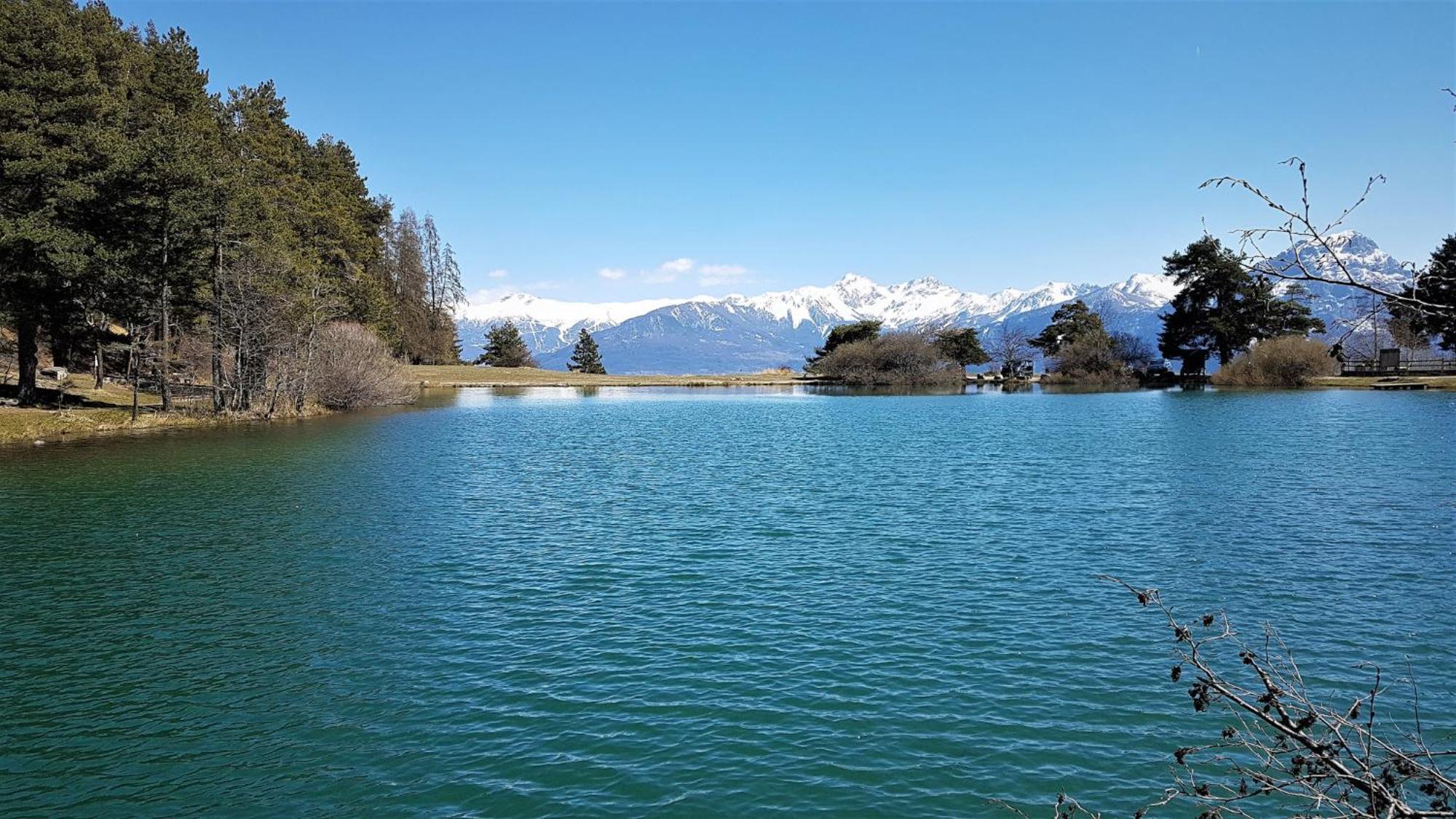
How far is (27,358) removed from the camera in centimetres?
4606

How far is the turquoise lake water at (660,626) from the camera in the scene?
33.2 feet

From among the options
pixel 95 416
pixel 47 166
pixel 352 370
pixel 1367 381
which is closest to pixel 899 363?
pixel 1367 381

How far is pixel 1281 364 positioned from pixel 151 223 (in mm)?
106518

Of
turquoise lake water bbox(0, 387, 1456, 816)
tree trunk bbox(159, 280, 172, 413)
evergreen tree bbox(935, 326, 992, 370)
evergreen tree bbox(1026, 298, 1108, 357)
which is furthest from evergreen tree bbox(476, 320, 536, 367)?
turquoise lake water bbox(0, 387, 1456, 816)

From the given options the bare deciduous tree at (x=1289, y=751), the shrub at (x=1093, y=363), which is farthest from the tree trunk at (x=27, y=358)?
the shrub at (x=1093, y=363)

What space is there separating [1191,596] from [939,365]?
386ft

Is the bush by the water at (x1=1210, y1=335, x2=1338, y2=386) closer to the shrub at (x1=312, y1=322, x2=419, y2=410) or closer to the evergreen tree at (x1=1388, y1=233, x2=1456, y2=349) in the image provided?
the shrub at (x1=312, y1=322, x2=419, y2=410)

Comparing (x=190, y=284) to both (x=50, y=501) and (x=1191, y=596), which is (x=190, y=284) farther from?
(x=1191, y=596)

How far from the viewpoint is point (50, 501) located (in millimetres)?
26266

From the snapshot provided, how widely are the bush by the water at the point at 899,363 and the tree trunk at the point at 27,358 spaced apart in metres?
104

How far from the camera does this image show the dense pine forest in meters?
42.0

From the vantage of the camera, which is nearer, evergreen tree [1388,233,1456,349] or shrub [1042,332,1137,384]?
evergreen tree [1388,233,1456,349]

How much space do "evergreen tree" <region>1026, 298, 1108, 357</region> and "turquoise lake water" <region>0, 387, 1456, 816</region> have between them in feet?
350

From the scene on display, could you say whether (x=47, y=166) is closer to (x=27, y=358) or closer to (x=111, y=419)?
(x=27, y=358)
